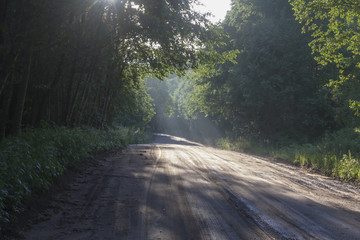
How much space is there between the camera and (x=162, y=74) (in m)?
17.6

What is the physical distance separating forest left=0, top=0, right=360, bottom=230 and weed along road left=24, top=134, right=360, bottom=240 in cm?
83

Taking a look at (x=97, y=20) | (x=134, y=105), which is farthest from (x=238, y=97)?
(x=97, y=20)

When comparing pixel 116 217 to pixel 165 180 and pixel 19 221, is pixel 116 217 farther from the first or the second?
pixel 165 180

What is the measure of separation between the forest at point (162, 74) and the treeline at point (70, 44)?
4cm

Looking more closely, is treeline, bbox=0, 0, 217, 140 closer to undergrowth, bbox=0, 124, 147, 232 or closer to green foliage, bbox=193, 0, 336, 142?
undergrowth, bbox=0, 124, 147, 232

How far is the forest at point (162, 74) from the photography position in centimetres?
836

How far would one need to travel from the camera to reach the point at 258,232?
4.61 m

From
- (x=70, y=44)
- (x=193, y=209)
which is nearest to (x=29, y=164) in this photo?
(x=193, y=209)

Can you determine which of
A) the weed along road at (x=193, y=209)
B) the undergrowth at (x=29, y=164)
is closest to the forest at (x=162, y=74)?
the undergrowth at (x=29, y=164)

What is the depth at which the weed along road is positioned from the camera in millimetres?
4559

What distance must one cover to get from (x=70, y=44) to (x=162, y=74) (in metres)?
6.18

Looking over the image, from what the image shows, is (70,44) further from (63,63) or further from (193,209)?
(193,209)

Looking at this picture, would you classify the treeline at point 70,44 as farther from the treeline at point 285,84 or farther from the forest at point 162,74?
the treeline at point 285,84

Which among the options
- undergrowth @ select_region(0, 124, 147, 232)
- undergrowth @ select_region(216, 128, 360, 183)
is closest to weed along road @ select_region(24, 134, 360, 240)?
undergrowth @ select_region(0, 124, 147, 232)
